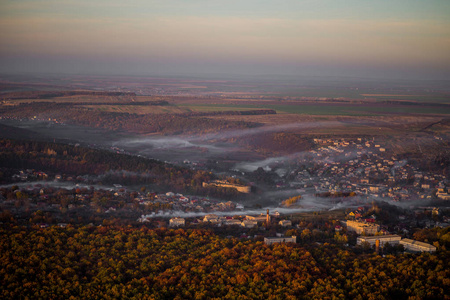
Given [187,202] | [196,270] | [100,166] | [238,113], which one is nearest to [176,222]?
Result: [187,202]

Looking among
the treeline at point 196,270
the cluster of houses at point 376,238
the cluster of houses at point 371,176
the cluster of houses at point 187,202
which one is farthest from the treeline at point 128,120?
the treeline at point 196,270

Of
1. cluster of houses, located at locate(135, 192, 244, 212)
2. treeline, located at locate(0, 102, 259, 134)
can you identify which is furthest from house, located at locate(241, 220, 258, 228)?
treeline, located at locate(0, 102, 259, 134)

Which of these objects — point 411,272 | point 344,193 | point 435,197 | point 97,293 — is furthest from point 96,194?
point 435,197

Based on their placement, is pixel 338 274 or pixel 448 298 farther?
pixel 338 274

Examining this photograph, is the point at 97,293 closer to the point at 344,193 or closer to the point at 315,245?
the point at 315,245

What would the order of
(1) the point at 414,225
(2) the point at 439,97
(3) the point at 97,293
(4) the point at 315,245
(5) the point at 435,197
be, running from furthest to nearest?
(2) the point at 439,97, (5) the point at 435,197, (1) the point at 414,225, (4) the point at 315,245, (3) the point at 97,293

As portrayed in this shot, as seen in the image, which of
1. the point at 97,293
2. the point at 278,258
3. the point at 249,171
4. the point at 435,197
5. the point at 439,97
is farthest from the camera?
the point at 439,97

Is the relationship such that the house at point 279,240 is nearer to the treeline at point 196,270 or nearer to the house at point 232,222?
the treeline at point 196,270
